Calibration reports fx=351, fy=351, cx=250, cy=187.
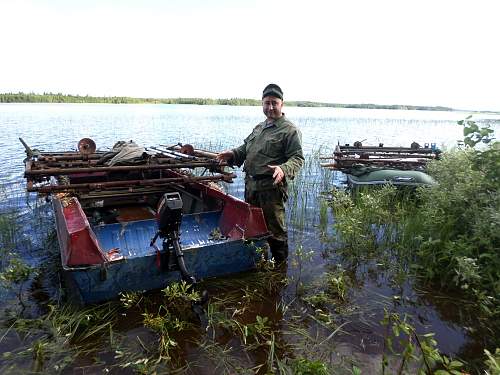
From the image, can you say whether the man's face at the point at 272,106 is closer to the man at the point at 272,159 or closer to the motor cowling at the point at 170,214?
the man at the point at 272,159

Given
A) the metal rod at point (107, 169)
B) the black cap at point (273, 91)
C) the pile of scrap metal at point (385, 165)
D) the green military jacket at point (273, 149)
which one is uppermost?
the black cap at point (273, 91)

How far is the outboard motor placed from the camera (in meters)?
3.25

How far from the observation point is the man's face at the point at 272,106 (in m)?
4.40

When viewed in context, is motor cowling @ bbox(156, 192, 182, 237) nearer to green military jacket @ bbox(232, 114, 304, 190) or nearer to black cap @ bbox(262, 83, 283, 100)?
green military jacket @ bbox(232, 114, 304, 190)

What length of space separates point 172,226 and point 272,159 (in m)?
1.64

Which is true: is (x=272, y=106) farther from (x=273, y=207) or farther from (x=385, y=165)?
(x=385, y=165)

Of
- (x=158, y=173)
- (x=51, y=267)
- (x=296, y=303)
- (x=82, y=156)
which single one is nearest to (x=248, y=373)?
(x=296, y=303)

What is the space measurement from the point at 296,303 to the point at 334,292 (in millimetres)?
496

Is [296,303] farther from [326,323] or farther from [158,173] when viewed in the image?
[158,173]

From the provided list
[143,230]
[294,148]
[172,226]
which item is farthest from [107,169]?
[294,148]

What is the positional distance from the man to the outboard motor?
1351mm

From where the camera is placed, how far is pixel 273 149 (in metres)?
4.39

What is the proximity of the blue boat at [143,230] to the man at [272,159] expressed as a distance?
321mm

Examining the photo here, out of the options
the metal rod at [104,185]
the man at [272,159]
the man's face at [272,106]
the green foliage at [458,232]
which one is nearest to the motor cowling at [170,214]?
the metal rod at [104,185]
